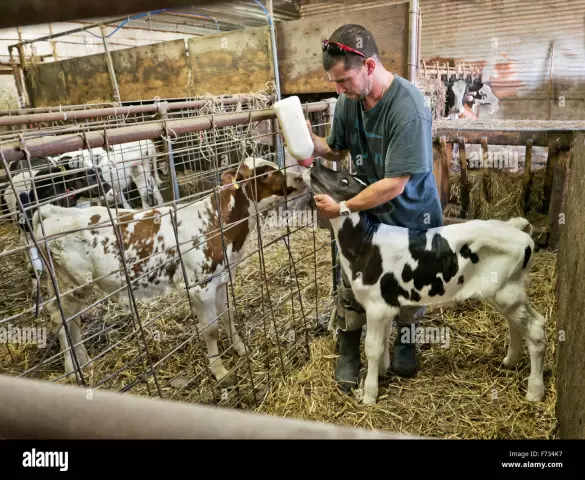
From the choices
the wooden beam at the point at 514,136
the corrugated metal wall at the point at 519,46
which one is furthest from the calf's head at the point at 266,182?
the corrugated metal wall at the point at 519,46

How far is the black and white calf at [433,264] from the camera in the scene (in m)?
2.46

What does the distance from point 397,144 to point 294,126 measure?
595 millimetres

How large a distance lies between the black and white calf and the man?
148 mm

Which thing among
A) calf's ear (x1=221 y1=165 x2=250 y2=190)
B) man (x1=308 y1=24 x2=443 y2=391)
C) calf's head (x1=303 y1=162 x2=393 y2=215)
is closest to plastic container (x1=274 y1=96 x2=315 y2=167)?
calf's head (x1=303 y1=162 x2=393 y2=215)

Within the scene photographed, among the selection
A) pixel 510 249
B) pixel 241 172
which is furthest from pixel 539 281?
pixel 241 172

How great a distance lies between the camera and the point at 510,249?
95.6 inches

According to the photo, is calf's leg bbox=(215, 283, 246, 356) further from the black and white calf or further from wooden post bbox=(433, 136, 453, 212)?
wooden post bbox=(433, 136, 453, 212)

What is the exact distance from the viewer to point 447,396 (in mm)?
2736

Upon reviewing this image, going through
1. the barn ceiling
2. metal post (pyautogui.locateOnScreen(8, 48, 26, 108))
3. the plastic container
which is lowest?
the plastic container

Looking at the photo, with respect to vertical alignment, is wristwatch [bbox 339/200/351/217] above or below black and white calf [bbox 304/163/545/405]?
above

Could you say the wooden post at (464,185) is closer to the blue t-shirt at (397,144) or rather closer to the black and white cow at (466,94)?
the blue t-shirt at (397,144)

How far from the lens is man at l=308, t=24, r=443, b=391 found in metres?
2.20

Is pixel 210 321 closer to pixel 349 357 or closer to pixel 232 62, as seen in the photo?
pixel 349 357

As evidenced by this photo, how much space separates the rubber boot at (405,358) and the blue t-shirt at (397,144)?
2.83 ft
